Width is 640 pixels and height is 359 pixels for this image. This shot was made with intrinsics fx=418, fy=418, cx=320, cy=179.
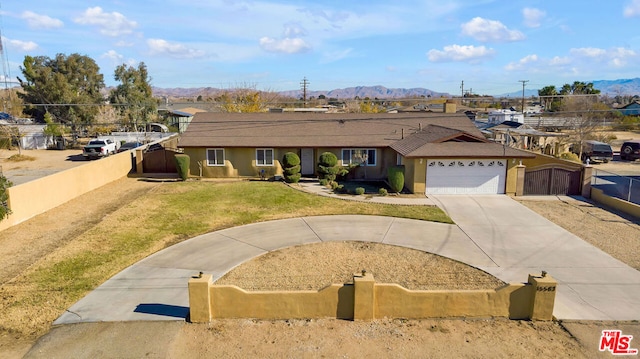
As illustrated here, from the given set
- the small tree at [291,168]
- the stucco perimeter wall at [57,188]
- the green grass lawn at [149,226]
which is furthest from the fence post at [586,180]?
the stucco perimeter wall at [57,188]

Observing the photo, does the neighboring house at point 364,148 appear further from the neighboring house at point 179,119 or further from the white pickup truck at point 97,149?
the neighboring house at point 179,119

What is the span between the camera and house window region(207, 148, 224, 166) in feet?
89.9

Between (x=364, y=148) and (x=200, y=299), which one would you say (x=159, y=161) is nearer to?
(x=364, y=148)

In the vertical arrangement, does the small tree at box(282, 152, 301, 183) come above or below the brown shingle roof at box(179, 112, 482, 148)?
below

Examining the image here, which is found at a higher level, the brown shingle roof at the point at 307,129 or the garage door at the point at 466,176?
the brown shingle roof at the point at 307,129

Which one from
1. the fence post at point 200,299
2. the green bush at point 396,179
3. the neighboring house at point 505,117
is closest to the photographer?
the fence post at point 200,299

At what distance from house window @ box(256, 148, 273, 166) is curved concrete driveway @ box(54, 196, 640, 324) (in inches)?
393

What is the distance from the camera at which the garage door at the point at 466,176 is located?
911 inches

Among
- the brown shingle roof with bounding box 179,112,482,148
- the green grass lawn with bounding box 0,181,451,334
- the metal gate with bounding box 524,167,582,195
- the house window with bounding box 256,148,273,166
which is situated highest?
the brown shingle roof with bounding box 179,112,482,148

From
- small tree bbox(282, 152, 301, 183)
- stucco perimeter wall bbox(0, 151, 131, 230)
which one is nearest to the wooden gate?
stucco perimeter wall bbox(0, 151, 131, 230)

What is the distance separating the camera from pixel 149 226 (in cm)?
1708

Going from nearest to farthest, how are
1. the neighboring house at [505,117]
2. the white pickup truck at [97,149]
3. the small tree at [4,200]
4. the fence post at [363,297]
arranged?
the fence post at [363,297] → the small tree at [4,200] → the white pickup truck at [97,149] → the neighboring house at [505,117]

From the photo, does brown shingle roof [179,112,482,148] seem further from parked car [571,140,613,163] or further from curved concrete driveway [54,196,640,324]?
parked car [571,140,613,163]

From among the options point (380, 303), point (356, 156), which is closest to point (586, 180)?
point (356, 156)
